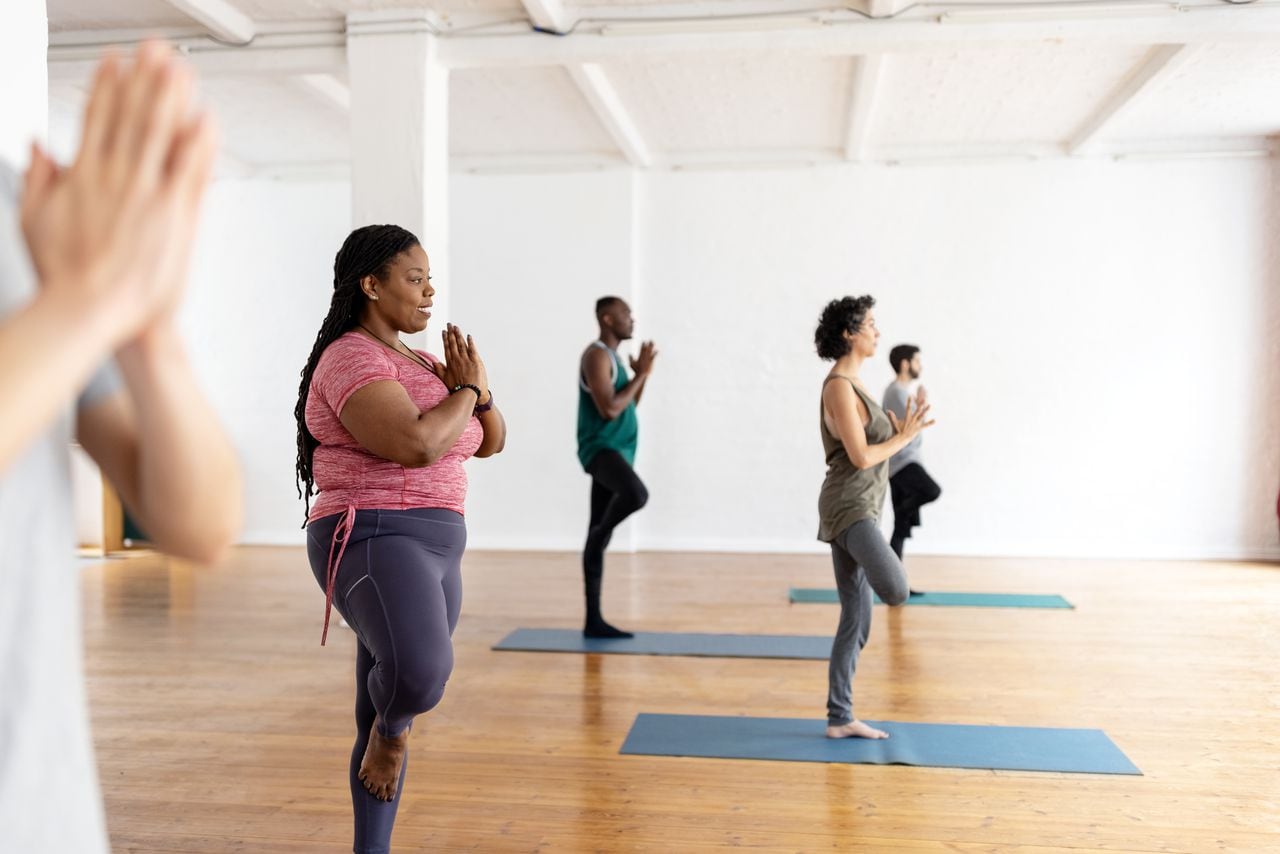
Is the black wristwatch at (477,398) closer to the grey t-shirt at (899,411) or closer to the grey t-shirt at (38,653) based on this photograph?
the grey t-shirt at (38,653)

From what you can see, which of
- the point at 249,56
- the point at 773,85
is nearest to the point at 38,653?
the point at 249,56

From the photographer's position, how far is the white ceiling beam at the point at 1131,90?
607 cm

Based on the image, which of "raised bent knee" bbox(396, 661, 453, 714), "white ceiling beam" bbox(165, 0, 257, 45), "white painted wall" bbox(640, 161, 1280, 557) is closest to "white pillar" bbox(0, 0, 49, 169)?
"raised bent knee" bbox(396, 661, 453, 714)

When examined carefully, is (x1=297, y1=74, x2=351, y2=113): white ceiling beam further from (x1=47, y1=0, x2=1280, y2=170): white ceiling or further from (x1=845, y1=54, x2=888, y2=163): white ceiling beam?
(x1=845, y1=54, x2=888, y2=163): white ceiling beam

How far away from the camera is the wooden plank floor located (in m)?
2.95

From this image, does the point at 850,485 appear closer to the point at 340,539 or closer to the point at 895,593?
the point at 895,593

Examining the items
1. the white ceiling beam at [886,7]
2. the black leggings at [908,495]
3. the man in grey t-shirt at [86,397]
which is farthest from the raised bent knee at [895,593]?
the white ceiling beam at [886,7]

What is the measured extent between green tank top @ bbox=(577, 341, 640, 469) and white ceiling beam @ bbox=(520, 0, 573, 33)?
158 centimetres

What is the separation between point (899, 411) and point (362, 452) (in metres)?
4.25

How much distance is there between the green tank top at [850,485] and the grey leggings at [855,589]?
37mm

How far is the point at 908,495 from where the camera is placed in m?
6.25

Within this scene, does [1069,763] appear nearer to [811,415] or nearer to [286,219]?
[811,415]

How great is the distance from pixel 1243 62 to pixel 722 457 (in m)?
4.19

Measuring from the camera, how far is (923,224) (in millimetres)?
8406
